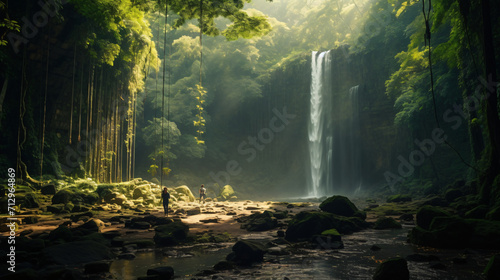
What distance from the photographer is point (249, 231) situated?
952cm

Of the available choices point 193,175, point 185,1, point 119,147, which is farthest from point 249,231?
point 193,175

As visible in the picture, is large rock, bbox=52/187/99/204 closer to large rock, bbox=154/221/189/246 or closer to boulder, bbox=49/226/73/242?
boulder, bbox=49/226/73/242

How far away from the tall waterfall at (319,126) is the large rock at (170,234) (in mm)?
21948

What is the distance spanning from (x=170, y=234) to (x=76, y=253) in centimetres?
239

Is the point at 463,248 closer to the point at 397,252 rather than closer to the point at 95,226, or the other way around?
the point at 397,252

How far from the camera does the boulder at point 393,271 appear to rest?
4133mm

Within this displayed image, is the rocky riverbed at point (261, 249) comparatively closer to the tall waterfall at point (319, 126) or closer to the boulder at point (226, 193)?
the boulder at point (226, 193)

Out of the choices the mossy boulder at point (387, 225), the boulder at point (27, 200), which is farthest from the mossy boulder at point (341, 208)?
the boulder at point (27, 200)

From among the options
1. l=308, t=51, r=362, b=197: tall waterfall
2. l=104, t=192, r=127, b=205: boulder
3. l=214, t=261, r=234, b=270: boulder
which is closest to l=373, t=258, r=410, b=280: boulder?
l=214, t=261, r=234, b=270: boulder

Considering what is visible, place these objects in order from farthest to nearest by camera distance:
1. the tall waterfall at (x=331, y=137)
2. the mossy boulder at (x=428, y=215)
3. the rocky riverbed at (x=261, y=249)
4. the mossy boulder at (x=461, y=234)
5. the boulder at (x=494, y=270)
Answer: the tall waterfall at (x=331, y=137) → the mossy boulder at (x=428, y=215) → the mossy boulder at (x=461, y=234) → the rocky riverbed at (x=261, y=249) → the boulder at (x=494, y=270)

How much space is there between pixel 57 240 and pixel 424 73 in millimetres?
18241

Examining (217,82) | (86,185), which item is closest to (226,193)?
(86,185)

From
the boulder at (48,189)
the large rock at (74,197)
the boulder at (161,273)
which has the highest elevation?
the boulder at (48,189)

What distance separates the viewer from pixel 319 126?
98.4ft
